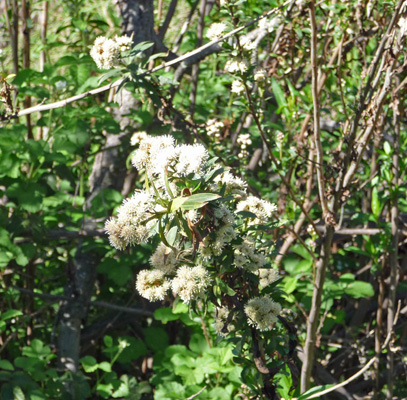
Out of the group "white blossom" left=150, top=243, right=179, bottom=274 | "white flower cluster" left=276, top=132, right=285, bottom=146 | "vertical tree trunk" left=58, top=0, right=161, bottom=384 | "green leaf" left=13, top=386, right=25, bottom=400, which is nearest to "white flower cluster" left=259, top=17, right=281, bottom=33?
"white flower cluster" left=276, top=132, right=285, bottom=146

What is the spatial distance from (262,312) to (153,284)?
0.82ft

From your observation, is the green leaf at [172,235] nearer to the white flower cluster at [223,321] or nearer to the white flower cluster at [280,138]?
the white flower cluster at [223,321]

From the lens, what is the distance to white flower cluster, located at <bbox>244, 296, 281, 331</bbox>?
1407mm

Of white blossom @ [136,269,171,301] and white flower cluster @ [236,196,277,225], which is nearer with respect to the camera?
white blossom @ [136,269,171,301]

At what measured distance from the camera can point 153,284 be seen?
4.74 feet

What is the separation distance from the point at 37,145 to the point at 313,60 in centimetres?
119

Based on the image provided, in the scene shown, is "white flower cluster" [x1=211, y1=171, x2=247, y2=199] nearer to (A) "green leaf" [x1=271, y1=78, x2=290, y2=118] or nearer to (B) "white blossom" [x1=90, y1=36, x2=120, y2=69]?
(B) "white blossom" [x1=90, y1=36, x2=120, y2=69]

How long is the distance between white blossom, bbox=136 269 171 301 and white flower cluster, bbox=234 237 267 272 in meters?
0.16

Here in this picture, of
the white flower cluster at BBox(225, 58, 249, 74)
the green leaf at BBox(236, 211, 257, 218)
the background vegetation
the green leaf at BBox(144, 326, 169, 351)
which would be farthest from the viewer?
the green leaf at BBox(144, 326, 169, 351)

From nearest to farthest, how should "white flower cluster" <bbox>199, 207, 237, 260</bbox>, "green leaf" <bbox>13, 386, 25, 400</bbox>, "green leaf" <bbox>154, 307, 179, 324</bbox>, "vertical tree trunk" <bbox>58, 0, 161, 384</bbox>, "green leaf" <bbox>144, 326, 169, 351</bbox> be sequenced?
"white flower cluster" <bbox>199, 207, 237, 260</bbox> < "green leaf" <bbox>13, 386, 25, 400</bbox> < "green leaf" <bbox>154, 307, 179, 324</bbox> < "vertical tree trunk" <bbox>58, 0, 161, 384</bbox> < "green leaf" <bbox>144, 326, 169, 351</bbox>

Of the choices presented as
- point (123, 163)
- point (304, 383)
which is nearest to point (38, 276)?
point (123, 163)

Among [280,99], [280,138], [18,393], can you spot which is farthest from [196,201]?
[18,393]

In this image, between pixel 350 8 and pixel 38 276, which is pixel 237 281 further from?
pixel 38 276

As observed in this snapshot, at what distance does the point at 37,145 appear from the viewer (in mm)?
2496
